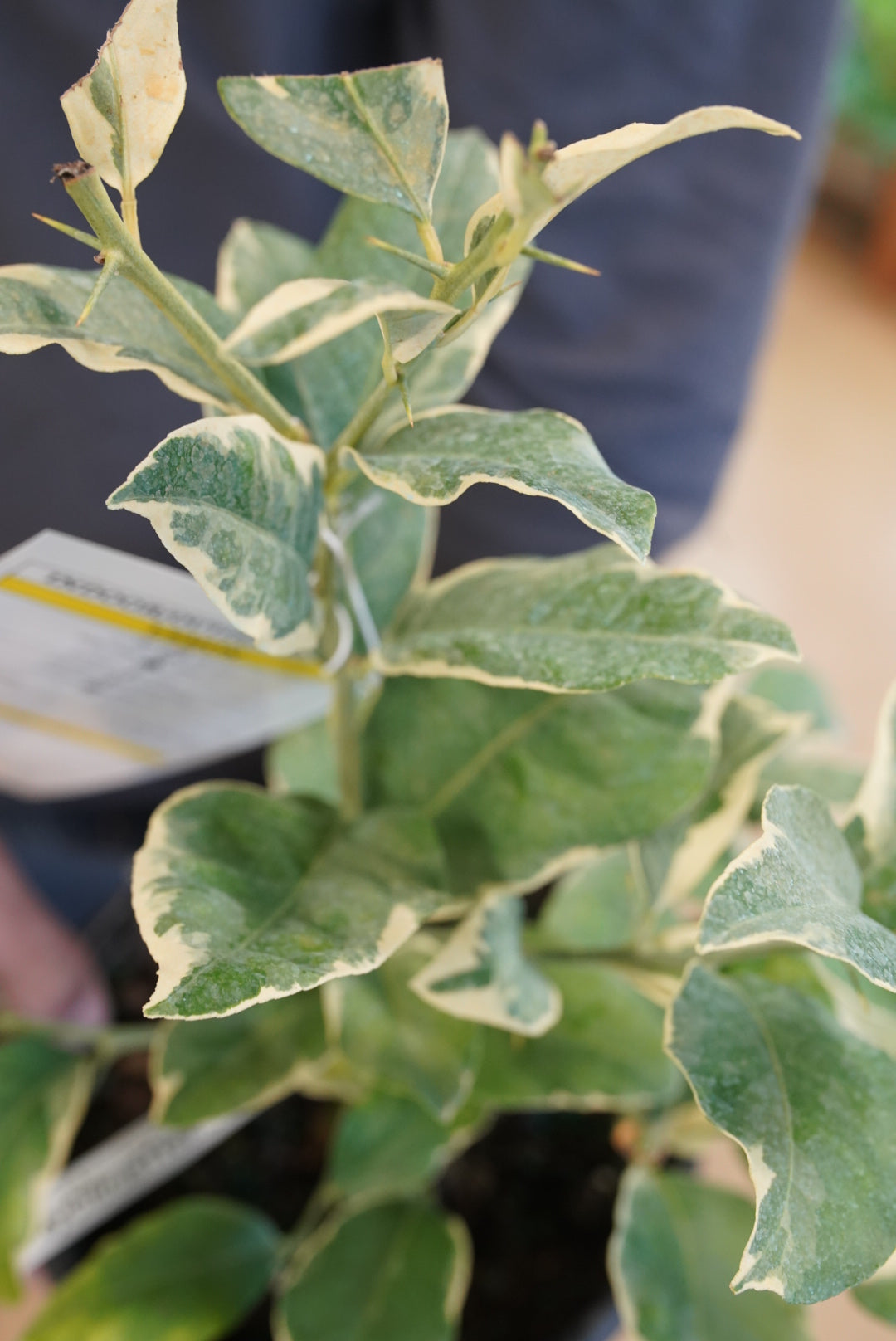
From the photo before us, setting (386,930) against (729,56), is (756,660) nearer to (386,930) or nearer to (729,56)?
(386,930)

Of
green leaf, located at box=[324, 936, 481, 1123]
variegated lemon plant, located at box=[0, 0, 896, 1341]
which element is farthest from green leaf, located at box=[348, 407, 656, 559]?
green leaf, located at box=[324, 936, 481, 1123]

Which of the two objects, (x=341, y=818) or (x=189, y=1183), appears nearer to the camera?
(x=341, y=818)

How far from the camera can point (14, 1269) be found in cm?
47

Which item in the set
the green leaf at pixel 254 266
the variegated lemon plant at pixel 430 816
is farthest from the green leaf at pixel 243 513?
the green leaf at pixel 254 266

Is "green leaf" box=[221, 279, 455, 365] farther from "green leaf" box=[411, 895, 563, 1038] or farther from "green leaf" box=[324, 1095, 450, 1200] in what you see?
"green leaf" box=[324, 1095, 450, 1200]

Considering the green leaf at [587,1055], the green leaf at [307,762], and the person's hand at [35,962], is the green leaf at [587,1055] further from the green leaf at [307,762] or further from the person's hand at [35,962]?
the person's hand at [35,962]

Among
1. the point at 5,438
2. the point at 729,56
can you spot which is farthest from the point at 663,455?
the point at 5,438

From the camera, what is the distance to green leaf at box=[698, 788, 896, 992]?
0.20 m

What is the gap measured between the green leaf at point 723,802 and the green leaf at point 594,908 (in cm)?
10

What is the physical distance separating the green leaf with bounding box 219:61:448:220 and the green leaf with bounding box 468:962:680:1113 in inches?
12.1

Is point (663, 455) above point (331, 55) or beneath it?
beneath

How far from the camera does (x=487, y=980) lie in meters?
0.32

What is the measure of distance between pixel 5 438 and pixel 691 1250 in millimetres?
460

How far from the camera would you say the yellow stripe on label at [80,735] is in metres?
0.38
